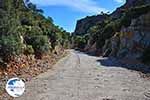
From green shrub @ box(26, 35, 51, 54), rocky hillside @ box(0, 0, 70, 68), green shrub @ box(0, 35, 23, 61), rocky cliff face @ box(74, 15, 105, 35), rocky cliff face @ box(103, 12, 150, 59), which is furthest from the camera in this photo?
rocky cliff face @ box(74, 15, 105, 35)

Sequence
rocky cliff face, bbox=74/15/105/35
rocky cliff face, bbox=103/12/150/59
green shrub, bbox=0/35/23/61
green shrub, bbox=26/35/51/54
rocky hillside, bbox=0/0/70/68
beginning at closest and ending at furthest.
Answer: green shrub, bbox=0/35/23/61, rocky hillside, bbox=0/0/70/68, green shrub, bbox=26/35/51/54, rocky cliff face, bbox=103/12/150/59, rocky cliff face, bbox=74/15/105/35

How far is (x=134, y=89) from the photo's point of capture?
16.4m

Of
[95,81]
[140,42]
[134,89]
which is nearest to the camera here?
[134,89]

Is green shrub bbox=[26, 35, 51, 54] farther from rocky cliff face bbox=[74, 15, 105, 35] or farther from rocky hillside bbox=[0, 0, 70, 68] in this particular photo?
rocky cliff face bbox=[74, 15, 105, 35]

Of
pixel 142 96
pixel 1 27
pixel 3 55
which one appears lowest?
pixel 142 96

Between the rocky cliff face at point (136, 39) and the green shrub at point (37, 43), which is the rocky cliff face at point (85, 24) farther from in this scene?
the green shrub at point (37, 43)

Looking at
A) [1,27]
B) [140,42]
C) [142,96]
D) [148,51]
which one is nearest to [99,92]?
[142,96]

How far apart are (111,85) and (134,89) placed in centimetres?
143

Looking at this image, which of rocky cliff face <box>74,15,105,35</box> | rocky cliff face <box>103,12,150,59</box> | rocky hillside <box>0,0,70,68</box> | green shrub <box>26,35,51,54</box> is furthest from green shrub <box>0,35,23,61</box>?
rocky cliff face <box>74,15,105,35</box>

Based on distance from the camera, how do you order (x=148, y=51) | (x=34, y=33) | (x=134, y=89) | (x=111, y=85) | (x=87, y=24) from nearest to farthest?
(x=134, y=89) < (x=111, y=85) < (x=34, y=33) < (x=148, y=51) < (x=87, y=24)

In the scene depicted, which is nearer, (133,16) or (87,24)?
(133,16)

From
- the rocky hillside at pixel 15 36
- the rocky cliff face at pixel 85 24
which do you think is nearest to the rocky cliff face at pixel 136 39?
the rocky hillside at pixel 15 36

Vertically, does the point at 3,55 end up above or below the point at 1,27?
below

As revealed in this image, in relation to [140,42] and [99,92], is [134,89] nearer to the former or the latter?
[99,92]
